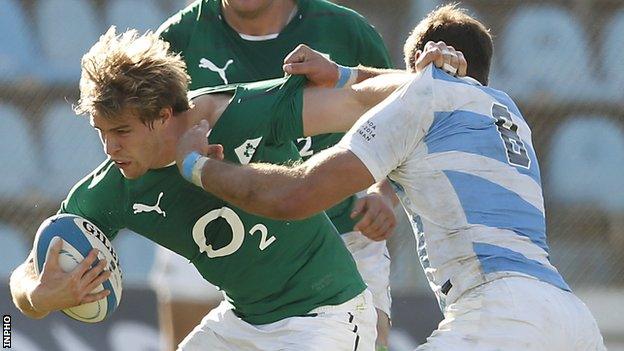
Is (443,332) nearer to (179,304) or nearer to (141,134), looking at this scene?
(141,134)

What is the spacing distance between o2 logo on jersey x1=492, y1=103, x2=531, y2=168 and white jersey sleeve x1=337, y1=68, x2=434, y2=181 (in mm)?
246

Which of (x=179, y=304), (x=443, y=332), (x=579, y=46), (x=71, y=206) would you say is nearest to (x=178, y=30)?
(x=71, y=206)

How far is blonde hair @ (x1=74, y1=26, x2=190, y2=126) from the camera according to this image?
406cm

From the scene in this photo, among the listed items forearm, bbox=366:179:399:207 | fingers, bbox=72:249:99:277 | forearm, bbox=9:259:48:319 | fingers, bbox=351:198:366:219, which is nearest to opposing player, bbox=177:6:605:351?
fingers, bbox=72:249:99:277

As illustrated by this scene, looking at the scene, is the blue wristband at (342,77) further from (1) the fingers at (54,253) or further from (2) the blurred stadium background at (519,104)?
(2) the blurred stadium background at (519,104)

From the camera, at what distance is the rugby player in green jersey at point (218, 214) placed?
410cm

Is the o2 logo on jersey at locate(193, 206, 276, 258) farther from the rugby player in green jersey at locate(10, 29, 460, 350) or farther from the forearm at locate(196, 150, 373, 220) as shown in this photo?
the forearm at locate(196, 150, 373, 220)

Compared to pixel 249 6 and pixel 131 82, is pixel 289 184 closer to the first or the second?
pixel 131 82

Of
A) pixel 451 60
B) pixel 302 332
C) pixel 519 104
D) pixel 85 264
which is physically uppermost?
pixel 451 60

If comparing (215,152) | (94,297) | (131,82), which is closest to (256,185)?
(215,152)

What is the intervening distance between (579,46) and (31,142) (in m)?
3.32

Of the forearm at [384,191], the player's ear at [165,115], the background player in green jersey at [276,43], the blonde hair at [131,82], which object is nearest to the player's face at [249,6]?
the background player in green jersey at [276,43]

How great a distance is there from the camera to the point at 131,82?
4062 millimetres

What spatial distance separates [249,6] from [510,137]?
6.17ft
